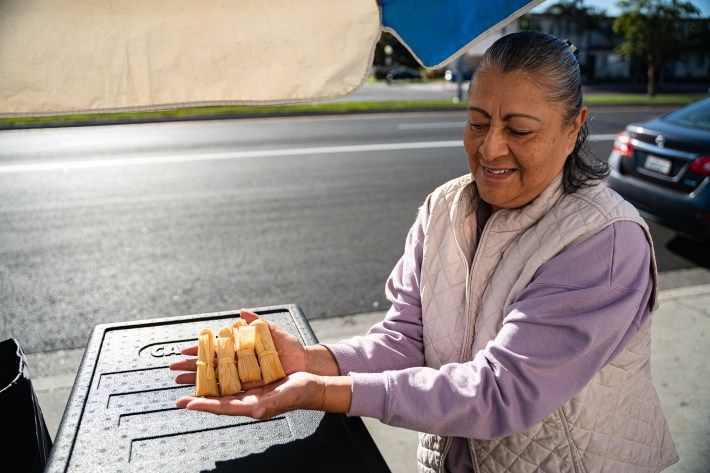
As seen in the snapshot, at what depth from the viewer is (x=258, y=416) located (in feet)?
4.48

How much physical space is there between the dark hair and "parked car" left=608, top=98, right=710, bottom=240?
463 cm

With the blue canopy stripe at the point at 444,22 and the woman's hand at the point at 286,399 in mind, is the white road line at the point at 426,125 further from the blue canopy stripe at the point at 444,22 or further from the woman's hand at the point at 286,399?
the woman's hand at the point at 286,399

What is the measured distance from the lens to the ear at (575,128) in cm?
162

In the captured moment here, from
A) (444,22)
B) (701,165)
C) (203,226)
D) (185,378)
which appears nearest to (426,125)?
(203,226)

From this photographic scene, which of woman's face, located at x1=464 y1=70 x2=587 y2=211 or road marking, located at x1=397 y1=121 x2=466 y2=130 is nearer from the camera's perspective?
woman's face, located at x1=464 y1=70 x2=587 y2=211

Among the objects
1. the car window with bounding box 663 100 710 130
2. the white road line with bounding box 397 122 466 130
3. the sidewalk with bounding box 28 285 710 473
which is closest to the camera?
the sidewalk with bounding box 28 285 710 473

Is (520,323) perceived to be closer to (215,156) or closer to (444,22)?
(444,22)

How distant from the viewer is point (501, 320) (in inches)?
63.1

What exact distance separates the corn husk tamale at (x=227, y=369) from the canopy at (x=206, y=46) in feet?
2.52

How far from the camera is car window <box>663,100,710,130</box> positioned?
623 centimetres

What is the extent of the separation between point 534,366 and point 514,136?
0.57 meters

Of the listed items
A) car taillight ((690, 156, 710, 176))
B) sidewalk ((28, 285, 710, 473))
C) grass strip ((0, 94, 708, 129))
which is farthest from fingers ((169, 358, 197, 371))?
grass strip ((0, 94, 708, 129))

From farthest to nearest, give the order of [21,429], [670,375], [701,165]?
[701,165] < [670,375] < [21,429]

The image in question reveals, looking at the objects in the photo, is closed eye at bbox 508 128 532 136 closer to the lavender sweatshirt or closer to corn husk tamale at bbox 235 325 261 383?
the lavender sweatshirt
